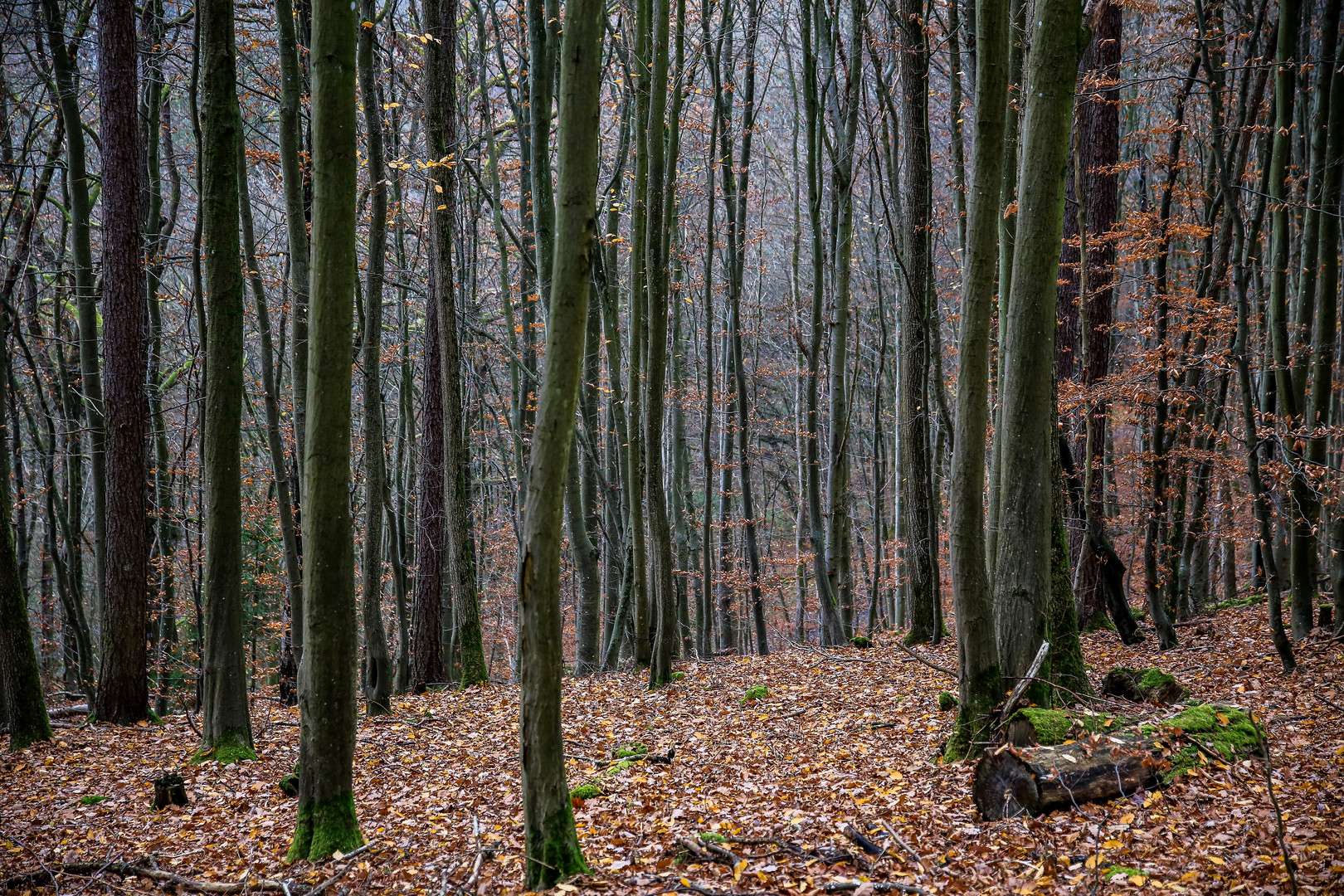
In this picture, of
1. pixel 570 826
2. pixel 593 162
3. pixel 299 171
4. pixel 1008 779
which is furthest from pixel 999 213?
pixel 299 171

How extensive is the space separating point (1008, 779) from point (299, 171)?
7348 mm

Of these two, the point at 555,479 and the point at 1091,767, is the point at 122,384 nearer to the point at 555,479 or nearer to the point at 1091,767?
the point at 555,479

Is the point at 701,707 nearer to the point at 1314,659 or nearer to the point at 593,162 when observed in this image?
the point at 1314,659

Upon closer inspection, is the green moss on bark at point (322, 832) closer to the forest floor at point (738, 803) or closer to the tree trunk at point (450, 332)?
the forest floor at point (738, 803)

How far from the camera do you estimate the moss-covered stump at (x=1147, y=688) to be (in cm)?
579

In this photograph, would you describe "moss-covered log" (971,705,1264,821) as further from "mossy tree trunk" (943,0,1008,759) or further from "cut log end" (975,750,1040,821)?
"mossy tree trunk" (943,0,1008,759)

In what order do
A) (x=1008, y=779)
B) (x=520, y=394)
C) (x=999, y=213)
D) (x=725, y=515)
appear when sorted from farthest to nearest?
(x=725, y=515) < (x=520, y=394) < (x=999, y=213) < (x=1008, y=779)

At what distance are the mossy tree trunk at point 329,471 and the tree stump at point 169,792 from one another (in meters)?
1.89

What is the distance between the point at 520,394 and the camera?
13.4m

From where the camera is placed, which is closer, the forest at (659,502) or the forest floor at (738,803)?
the forest floor at (738,803)

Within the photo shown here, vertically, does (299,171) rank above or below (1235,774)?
above

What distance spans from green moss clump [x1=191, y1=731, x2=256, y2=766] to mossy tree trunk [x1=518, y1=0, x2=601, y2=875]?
424cm

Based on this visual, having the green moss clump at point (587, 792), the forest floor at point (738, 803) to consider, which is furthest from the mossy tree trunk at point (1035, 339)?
the green moss clump at point (587, 792)

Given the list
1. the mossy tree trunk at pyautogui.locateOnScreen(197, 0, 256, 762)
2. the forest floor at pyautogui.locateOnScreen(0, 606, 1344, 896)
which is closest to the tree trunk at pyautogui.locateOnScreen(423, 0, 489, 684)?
the forest floor at pyautogui.locateOnScreen(0, 606, 1344, 896)
